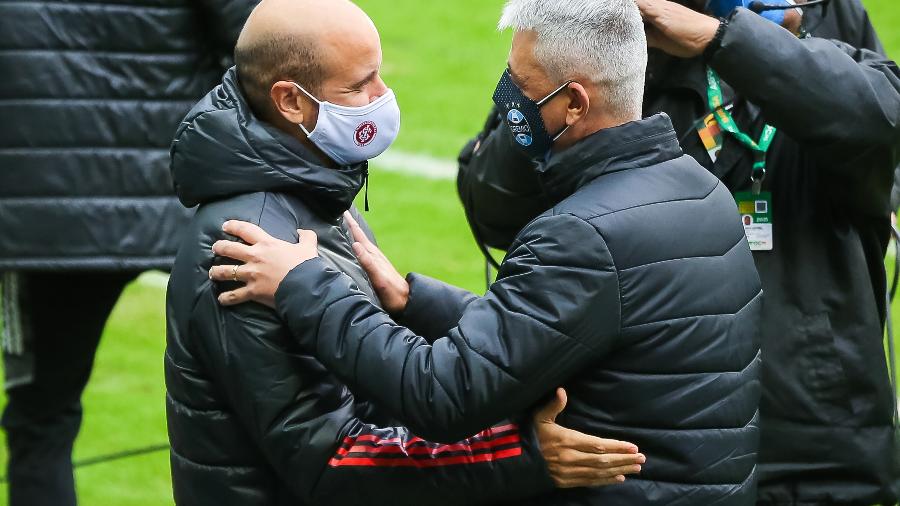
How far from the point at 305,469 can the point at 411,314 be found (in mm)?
609

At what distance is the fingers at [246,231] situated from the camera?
2.86 metres

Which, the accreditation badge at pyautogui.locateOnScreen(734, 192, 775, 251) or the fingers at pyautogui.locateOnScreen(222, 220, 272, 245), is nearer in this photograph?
the fingers at pyautogui.locateOnScreen(222, 220, 272, 245)

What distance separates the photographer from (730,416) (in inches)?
115

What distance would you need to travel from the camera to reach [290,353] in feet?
9.43

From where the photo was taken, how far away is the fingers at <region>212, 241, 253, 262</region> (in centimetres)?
283

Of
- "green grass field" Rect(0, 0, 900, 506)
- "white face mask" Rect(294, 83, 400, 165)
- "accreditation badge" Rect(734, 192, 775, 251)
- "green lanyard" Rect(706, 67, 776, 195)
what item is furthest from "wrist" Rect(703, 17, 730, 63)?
"green grass field" Rect(0, 0, 900, 506)

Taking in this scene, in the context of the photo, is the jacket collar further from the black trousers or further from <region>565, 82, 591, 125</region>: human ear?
the black trousers

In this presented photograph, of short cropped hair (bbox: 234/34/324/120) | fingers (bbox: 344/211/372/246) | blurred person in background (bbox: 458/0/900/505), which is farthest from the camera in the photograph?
blurred person in background (bbox: 458/0/900/505)

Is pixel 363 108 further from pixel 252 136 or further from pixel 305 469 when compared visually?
pixel 305 469

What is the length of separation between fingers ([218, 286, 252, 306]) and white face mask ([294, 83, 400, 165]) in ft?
1.27

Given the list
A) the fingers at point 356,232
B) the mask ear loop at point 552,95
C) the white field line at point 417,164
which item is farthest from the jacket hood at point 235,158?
the white field line at point 417,164

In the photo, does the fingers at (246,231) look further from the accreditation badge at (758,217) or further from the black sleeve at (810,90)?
the accreditation badge at (758,217)

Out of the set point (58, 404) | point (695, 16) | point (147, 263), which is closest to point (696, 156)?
point (695, 16)

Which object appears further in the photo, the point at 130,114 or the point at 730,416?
the point at 130,114
